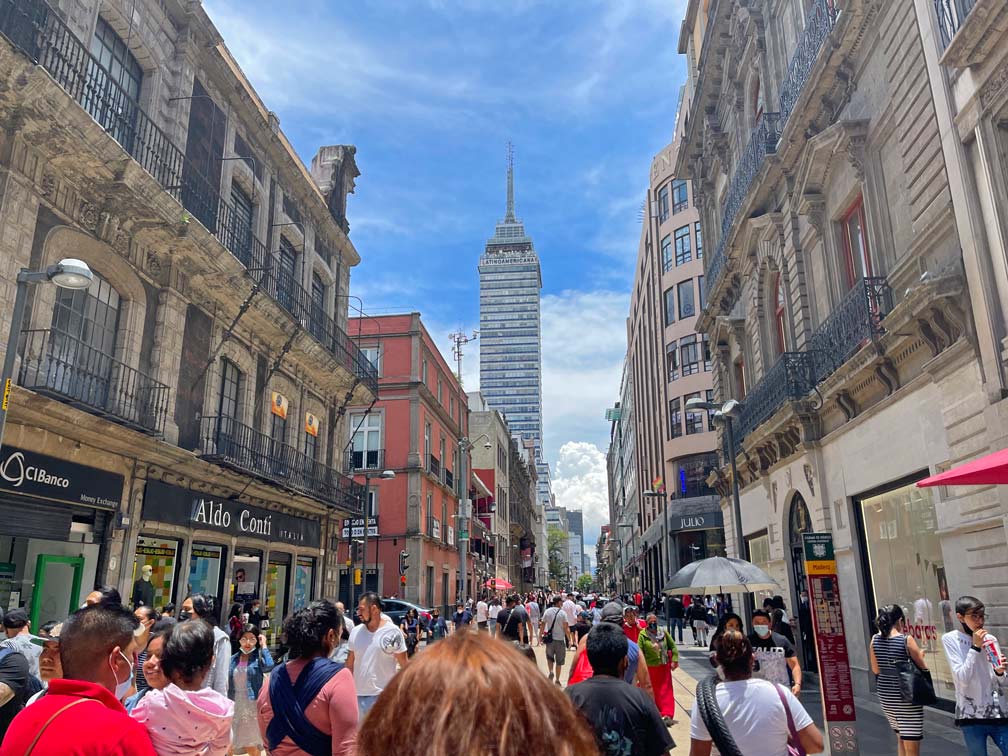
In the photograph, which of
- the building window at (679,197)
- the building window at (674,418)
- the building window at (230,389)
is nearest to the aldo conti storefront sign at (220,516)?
the building window at (230,389)

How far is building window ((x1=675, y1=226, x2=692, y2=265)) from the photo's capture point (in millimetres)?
49156

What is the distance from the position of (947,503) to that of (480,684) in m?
11.6

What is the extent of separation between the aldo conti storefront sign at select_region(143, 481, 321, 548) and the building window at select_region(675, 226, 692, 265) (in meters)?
33.4

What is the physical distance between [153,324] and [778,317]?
15.8m

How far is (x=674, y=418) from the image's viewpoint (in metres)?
48.5

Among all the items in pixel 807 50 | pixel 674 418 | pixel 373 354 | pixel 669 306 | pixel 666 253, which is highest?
pixel 666 253

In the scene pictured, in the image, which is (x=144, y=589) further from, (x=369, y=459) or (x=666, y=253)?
(x=666, y=253)

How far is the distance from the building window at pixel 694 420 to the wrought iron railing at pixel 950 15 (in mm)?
36321

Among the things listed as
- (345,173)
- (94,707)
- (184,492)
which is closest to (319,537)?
(184,492)

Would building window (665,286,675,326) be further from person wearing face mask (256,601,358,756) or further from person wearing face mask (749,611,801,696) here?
person wearing face mask (256,601,358,756)

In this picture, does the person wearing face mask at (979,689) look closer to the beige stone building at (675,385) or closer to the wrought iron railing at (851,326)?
the wrought iron railing at (851,326)

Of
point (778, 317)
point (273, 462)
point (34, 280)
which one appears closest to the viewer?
point (34, 280)

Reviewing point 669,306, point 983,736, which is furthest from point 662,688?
point 669,306

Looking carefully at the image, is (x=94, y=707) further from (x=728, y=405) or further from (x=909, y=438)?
(x=728, y=405)
